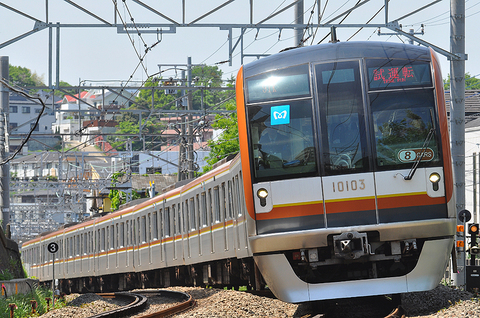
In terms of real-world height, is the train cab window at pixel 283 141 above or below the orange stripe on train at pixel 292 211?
above

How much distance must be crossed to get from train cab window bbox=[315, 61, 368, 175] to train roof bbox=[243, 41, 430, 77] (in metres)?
0.16

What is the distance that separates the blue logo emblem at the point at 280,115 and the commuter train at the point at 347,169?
1 centimetres

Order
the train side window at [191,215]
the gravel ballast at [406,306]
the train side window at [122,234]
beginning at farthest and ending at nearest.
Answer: the train side window at [122,234]
the train side window at [191,215]
the gravel ballast at [406,306]

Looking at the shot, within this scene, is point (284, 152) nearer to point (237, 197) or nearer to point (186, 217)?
point (237, 197)

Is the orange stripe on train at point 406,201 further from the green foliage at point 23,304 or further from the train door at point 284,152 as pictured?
the green foliage at point 23,304

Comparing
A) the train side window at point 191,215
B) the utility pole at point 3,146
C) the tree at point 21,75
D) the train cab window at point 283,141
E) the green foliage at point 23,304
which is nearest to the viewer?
the train cab window at point 283,141

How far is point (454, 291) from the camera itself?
1006 centimetres

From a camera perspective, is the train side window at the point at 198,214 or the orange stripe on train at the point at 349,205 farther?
the train side window at the point at 198,214

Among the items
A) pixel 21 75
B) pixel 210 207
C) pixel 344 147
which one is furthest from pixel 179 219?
pixel 21 75


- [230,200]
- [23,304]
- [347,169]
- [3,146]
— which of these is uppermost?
[3,146]

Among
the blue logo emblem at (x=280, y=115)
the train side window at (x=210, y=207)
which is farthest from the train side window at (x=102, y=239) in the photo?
the blue logo emblem at (x=280, y=115)

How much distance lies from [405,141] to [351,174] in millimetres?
742

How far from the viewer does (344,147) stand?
8.41 metres

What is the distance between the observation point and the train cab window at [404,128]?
8.31 metres
